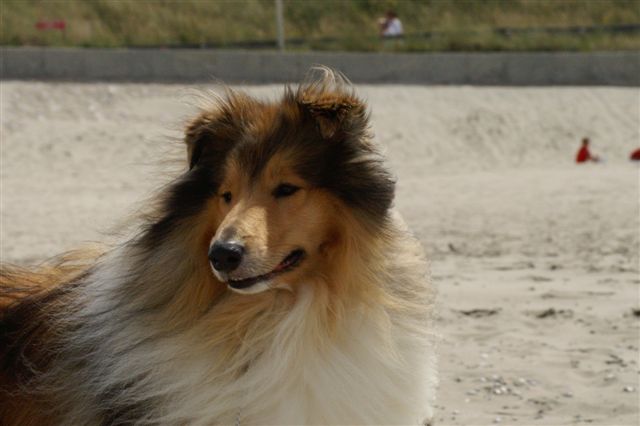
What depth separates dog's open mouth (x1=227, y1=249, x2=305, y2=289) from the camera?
4270 mm

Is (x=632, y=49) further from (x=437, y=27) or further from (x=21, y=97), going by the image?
(x=21, y=97)

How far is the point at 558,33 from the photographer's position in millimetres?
28312

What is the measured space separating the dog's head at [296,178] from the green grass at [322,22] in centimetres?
2006

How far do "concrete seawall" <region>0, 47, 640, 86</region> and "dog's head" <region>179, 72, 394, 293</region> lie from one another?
52.8 ft

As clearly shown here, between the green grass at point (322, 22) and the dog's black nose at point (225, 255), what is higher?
the green grass at point (322, 22)

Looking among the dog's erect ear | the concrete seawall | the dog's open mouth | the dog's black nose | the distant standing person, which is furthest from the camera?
the distant standing person

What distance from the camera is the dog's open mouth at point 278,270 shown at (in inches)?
168

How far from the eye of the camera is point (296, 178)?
4.46m

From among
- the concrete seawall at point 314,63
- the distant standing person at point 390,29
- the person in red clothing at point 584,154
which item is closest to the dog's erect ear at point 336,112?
the person in red clothing at point 584,154

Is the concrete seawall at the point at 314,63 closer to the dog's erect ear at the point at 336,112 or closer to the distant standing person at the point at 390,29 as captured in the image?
the distant standing person at the point at 390,29

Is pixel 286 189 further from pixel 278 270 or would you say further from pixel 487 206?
pixel 487 206

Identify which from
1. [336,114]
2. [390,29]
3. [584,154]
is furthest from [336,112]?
[390,29]

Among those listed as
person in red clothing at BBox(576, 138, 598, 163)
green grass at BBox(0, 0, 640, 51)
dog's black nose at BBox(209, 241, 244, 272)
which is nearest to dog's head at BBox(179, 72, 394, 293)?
dog's black nose at BBox(209, 241, 244, 272)

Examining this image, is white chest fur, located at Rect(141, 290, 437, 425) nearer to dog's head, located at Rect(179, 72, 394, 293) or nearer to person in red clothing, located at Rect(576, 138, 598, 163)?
dog's head, located at Rect(179, 72, 394, 293)
